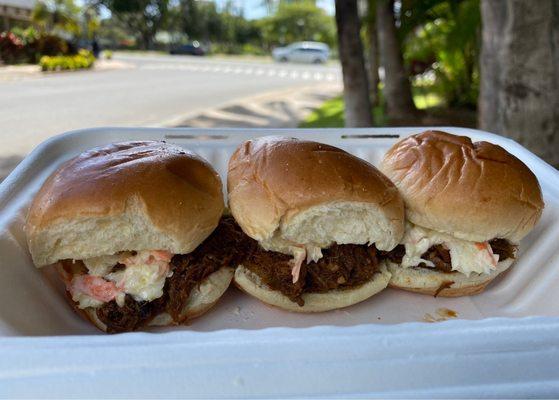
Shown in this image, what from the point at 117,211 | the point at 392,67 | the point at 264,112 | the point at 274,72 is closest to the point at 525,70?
→ the point at 117,211

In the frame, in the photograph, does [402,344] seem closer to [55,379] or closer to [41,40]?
[55,379]

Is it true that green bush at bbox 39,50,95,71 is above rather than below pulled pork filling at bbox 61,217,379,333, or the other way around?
above

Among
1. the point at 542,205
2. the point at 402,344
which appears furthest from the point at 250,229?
the point at 542,205

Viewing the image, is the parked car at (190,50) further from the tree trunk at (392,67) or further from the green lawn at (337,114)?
the tree trunk at (392,67)

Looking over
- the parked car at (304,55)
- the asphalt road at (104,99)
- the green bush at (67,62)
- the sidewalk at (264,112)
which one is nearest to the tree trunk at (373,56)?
the sidewalk at (264,112)

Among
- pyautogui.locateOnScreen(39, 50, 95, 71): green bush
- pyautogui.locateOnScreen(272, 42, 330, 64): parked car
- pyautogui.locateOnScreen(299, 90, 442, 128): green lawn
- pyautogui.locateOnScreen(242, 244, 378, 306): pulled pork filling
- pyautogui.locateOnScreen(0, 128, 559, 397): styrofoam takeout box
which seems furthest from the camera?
pyautogui.locateOnScreen(272, 42, 330, 64): parked car

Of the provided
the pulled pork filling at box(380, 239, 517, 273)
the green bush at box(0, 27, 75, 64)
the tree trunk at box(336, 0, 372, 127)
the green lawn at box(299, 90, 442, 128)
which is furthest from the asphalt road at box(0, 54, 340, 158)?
the pulled pork filling at box(380, 239, 517, 273)

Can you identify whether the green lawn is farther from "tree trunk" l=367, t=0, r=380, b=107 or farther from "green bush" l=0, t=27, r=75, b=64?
"green bush" l=0, t=27, r=75, b=64
